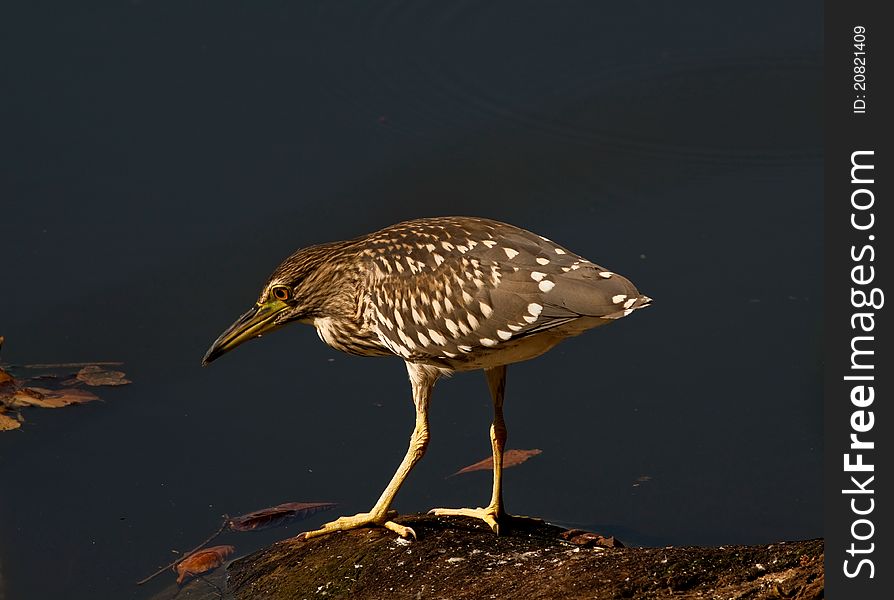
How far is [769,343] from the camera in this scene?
7.65 metres

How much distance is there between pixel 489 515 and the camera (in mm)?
6000

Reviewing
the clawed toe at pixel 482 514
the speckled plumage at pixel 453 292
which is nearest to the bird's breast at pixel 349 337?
the speckled plumage at pixel 453 292

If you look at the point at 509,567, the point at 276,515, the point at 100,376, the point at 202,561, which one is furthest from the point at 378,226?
the point at 509,567

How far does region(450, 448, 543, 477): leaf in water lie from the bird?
584 mm

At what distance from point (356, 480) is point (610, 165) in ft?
10.9

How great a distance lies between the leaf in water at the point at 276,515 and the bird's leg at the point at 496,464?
691 mm

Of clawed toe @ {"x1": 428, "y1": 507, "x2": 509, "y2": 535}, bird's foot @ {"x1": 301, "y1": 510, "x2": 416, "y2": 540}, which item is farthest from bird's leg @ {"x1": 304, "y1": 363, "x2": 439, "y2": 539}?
clawed toe @ {"x1": 428, "y1": 507, "x2": 509, "y2": 535}

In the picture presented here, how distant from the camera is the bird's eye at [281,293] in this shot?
20.5ft

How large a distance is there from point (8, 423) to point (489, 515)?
115 inches

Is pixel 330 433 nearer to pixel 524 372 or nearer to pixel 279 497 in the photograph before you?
pixel 279 497

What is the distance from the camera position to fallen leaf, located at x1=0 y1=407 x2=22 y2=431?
24.1 ft

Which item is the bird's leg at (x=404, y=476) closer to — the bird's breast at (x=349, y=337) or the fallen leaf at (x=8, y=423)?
the bird's breast at (x=349, y=337)

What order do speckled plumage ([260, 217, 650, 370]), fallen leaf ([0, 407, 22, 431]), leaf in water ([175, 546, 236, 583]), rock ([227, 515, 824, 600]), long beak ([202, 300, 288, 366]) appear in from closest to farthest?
rock ([227, 515, 824, 600]), speckled plumage ([260, 217, 650, 370]), leaf in water ([175, 546, 236, 583]), long beak ([202, 300, 288, 366]), fallen leaf ([0, 407, 22, 431])

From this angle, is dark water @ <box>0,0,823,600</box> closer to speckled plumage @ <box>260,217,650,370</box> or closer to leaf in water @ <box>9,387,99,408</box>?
leaf in water @ <box>9,387,99,408</box>
